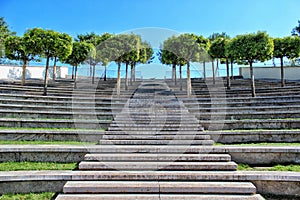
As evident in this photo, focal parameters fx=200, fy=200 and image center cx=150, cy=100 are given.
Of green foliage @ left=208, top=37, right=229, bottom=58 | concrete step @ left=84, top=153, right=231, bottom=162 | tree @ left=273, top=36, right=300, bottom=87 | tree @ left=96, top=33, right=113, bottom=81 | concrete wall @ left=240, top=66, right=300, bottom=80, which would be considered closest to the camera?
concrete step @ left=84, top=153, right=231, bottom=162

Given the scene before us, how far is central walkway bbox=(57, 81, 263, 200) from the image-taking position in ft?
11.0

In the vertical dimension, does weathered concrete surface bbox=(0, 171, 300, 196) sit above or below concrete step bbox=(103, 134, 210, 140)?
below

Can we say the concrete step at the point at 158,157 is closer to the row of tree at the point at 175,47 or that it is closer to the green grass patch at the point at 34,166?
the green grass patch at the point at 34,166

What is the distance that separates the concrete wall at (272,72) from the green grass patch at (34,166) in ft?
A: 63.1

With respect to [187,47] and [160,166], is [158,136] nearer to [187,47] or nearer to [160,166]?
[160,166]

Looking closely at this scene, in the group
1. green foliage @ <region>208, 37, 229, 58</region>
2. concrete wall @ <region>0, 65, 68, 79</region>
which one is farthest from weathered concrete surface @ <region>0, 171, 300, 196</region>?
concrete wall @ <region>0, 65, 68, 79</region>

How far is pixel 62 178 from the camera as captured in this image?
3580 mm

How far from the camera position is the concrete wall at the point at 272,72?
56.0 feet

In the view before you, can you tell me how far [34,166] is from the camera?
4035 mm

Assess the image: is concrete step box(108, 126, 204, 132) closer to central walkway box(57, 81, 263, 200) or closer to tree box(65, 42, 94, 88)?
central walkway box(57, 81, 263, 200)

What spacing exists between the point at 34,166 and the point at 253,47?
9442mm

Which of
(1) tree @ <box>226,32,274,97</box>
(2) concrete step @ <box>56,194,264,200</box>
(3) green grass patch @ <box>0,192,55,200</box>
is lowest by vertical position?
(3) green grass patch @ <box>0,192,55,200</box>

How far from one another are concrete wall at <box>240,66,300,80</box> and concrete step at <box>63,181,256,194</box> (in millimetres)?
17636

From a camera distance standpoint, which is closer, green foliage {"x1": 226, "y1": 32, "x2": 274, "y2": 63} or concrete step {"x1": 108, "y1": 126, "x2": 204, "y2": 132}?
concrete step {"x1": 108, "y1": 126, "x2": 204, "y2": 132}
